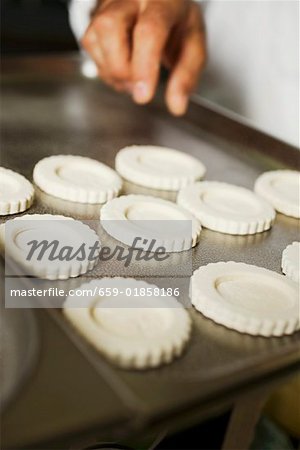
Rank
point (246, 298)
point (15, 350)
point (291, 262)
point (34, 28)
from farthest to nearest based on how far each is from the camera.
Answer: point (34, 28)
point (291, 262)
point (246, 298)
point (15, 350)

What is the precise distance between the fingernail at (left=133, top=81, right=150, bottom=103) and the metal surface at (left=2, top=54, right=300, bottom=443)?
15 cm

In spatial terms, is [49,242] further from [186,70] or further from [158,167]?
[186,70]

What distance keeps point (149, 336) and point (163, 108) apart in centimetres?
121

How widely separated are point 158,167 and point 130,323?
70 centimetres

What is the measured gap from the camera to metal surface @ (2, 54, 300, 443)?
0.82 meters

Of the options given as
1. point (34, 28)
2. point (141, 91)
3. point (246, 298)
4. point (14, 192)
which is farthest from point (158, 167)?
point (34, 28)

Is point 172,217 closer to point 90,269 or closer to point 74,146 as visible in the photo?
point 90,269

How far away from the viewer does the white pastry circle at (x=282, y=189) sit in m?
1.49

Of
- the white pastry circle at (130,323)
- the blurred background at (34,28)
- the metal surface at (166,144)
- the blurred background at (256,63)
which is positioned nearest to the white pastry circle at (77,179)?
the metal surface at (166,144)

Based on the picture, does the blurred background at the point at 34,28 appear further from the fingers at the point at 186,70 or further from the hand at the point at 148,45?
the fingers at the point at 186,70

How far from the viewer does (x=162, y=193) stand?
4.99 feet

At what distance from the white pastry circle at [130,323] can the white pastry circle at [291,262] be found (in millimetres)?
279

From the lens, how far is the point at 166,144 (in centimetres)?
181

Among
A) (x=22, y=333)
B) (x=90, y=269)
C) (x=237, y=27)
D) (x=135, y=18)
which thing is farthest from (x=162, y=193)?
(x=237, y=27)
